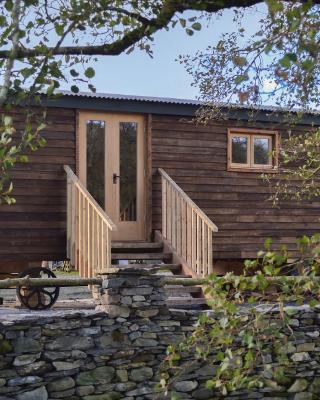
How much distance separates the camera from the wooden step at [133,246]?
10.3 meters

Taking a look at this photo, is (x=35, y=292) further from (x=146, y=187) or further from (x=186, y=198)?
(x=146, y=187)

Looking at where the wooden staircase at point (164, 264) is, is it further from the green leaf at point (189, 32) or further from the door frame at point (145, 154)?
the green leaf at point (189, 32)

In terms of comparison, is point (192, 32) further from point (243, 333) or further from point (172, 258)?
point (172, 258)

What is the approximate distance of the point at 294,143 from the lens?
902 centimetres

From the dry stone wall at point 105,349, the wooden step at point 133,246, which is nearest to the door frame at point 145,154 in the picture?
the wooden step at point 133,246

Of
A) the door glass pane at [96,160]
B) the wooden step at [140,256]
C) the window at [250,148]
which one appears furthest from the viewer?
the window at [250,148]

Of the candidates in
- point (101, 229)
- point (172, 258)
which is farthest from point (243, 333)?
point (172, 258)

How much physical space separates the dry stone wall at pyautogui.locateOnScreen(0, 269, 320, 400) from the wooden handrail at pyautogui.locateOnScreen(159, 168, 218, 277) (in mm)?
1328

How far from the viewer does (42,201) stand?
10453 mm

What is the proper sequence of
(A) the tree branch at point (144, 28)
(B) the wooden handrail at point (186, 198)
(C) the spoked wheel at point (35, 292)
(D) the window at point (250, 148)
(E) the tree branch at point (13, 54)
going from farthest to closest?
(D) the window at point (250, 148), (B) the wooden handrail at point (186, 198), (C) the spoked wheel at point (35, 292), (A) the tree branch at point (144, 28), (E) the tree branch at point (13, 54)

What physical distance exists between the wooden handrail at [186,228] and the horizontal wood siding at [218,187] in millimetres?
414

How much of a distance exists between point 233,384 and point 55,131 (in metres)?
7.53

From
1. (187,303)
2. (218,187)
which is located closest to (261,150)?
(218,187)

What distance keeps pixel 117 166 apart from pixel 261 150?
8.87ft
